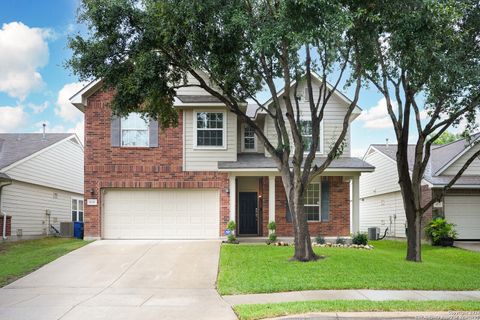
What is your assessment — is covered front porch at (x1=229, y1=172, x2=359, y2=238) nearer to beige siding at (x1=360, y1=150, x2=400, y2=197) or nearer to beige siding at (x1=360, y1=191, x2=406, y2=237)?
beige siding at (x1=360, y1=191, x2=406, y2=237)

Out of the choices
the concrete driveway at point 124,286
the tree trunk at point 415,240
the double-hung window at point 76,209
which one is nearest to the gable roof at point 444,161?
the tree trunk at point 415,240

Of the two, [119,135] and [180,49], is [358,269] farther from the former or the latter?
[119,135]

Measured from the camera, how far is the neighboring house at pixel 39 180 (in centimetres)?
2133

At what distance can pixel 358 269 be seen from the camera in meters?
13.0

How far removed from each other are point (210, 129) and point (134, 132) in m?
3.00

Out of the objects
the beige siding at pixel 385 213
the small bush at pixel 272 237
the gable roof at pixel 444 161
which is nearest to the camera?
the small bush at pixel 272 237

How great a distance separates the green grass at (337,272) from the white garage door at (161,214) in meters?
3.31

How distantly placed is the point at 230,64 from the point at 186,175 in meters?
7.15

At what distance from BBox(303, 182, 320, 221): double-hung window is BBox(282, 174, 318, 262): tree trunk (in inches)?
240

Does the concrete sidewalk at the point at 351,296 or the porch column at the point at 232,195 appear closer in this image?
the concrete sidewalk at the point at 351,296

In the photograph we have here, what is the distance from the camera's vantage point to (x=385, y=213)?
28.2m

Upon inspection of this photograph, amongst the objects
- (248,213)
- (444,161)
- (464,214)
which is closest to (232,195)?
(248,213)

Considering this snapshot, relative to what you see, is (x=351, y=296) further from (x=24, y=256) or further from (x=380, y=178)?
(x=380, y=178)

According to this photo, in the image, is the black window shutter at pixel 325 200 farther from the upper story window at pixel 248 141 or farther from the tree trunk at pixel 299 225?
the tree trunk at pixel 299 225
